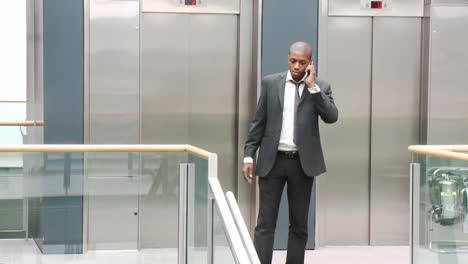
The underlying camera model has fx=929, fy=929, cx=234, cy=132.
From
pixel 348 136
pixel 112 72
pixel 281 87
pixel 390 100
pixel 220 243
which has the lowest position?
pixel 220 243

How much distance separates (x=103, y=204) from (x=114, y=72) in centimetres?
209

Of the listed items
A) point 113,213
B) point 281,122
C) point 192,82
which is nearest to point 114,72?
point 192,82

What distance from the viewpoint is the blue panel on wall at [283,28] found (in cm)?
768

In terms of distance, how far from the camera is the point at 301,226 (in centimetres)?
597

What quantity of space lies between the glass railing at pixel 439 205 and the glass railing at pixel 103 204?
146 cm

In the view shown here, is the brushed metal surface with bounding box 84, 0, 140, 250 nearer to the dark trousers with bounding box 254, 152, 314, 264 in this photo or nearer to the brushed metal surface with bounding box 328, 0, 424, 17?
the brushed metal surface with bounding box 328, 0, 424, 17

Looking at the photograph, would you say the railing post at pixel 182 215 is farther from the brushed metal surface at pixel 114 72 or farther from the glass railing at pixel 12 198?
the brushed metal surface at pixel 114 72

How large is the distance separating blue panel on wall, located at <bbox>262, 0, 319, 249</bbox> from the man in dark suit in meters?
1.64

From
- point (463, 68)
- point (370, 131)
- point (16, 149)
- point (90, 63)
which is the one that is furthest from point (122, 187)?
point (463, 68)

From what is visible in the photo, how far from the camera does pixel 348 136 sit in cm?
819

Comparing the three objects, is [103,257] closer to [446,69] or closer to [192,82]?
[192,82]

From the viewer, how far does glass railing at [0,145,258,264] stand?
5648 millimetres

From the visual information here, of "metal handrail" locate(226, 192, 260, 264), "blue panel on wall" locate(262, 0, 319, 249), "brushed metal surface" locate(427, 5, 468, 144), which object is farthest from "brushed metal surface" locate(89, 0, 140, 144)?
"metal handrail" locate(226, 192, 260, 264)

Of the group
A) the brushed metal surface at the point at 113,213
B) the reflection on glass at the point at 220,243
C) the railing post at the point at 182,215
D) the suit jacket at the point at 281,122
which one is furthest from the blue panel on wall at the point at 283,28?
the reflection on glass at the point at 220,243
